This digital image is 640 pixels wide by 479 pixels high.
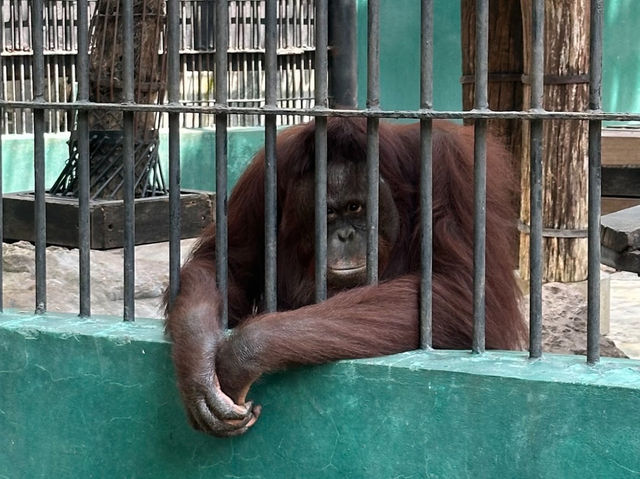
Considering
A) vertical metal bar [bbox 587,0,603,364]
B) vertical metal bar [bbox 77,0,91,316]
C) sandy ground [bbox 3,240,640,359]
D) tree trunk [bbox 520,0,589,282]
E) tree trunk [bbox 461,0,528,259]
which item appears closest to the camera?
vertical metal bar [bbox 587,0,603,364]

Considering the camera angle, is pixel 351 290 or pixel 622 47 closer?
pixel 351 290

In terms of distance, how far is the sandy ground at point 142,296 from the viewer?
16.3ft

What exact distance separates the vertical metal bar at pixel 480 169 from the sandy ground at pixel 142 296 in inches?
89.2

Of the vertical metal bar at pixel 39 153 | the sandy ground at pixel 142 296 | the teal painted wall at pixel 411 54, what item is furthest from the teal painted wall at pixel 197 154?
the vertical metal bar at pixel 39 153

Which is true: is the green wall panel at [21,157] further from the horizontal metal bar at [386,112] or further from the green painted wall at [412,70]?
the horizontal metal bar at [386,112]

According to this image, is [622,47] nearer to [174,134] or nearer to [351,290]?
[351,290]

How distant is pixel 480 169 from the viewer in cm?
244

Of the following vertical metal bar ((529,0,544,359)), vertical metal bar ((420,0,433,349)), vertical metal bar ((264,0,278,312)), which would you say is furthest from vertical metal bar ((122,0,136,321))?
vertical metal bar ((529,0,544,359))

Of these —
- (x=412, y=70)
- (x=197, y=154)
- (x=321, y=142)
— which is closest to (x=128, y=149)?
(x=321, y=142)

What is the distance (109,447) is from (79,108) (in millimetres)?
840

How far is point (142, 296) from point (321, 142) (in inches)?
130

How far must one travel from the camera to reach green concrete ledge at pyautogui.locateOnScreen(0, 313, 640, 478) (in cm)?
230

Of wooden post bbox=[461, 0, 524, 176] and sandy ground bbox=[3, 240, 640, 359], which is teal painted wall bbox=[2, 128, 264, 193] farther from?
wooden post bbox=[461, 0, 524, 176]

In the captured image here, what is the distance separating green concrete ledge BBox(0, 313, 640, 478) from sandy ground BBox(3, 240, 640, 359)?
1.79 metres
